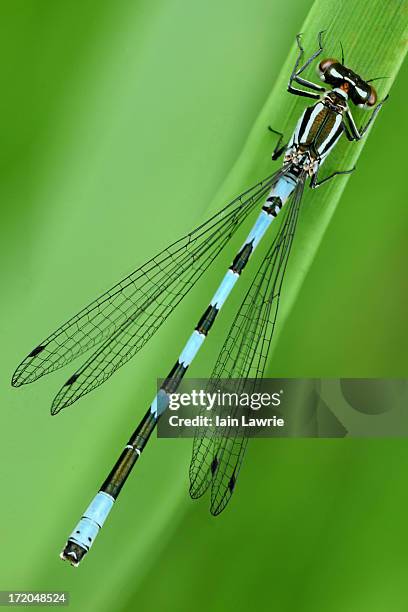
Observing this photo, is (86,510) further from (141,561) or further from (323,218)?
(323,218)

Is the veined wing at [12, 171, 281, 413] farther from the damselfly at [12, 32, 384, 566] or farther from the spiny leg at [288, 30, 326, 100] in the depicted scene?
the spiny leg at [288, 30, 326, 100]

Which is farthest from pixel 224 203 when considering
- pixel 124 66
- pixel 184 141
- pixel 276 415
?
pixel 276 415

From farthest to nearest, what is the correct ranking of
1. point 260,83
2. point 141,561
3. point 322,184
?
point 260,83
point 322,184
point 141,561

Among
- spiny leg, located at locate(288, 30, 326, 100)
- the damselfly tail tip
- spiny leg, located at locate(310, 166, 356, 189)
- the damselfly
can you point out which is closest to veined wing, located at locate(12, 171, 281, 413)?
the damselfly

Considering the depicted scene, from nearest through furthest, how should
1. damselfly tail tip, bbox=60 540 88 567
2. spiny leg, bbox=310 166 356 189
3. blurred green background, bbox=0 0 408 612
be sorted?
damselfly tail tip, bbox=60 540 88 567
blurred green background, bbox=0 0 408 612
spiny leg, bbox=310 166 356 189

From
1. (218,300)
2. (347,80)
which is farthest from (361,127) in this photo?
(218,300)

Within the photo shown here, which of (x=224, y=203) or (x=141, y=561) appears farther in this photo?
(x=224, y=203)
